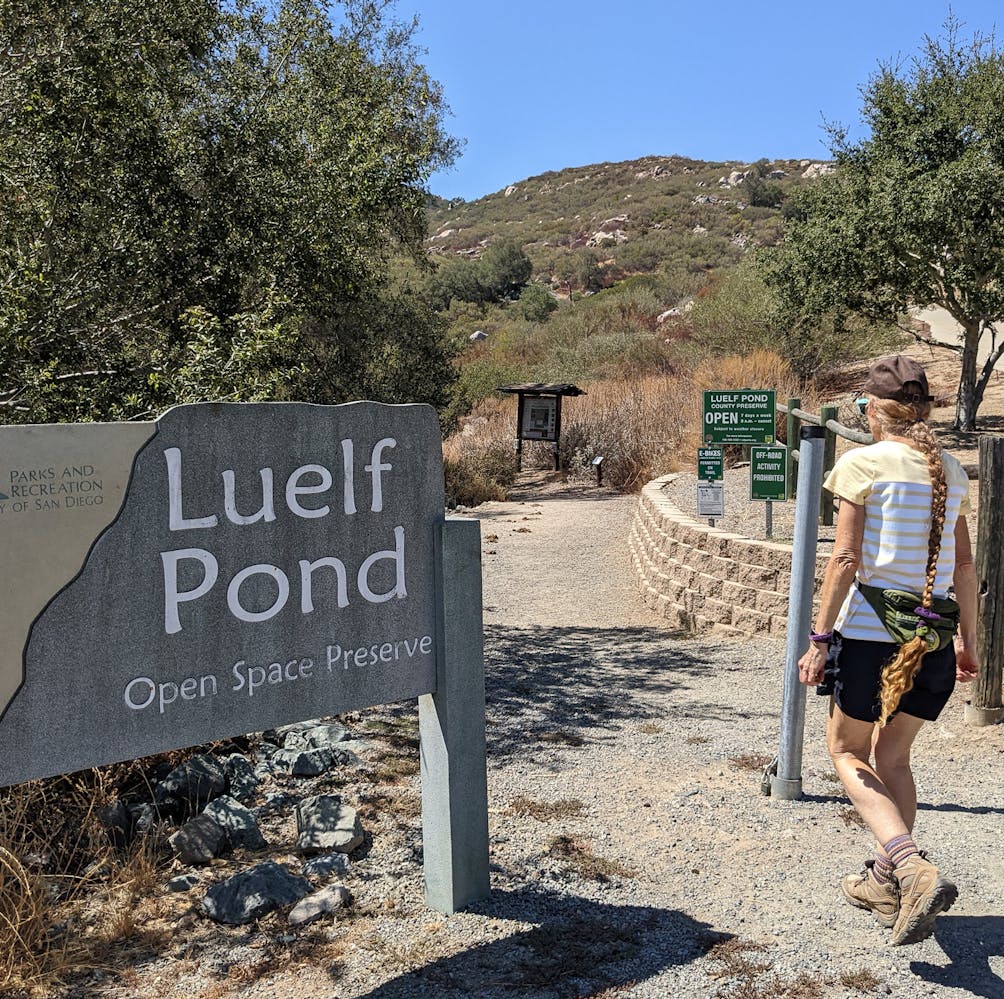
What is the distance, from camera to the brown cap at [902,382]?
303 centimetres

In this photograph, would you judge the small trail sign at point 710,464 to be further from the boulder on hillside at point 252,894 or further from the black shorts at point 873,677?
the boulder on hillside at point 252,894

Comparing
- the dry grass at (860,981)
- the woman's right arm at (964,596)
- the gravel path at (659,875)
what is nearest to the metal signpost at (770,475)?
the gravel path at (659,875)

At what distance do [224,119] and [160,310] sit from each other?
1.46 m

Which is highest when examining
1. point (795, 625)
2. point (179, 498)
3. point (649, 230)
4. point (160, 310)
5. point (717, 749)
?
point (649, 230)

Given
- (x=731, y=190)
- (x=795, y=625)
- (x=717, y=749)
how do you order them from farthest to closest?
(x=731, y=190) → (x=717, y=749) → (x=795, y=625)

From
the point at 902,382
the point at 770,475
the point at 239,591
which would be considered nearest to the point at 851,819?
the point at 902,382

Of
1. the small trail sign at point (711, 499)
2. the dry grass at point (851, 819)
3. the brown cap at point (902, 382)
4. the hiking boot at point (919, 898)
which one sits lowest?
the dry grass at point (851, 819)

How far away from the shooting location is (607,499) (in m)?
17.0

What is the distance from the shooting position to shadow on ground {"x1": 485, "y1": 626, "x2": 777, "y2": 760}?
19.1 feet

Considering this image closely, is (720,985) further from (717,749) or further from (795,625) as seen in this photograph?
(717,749)

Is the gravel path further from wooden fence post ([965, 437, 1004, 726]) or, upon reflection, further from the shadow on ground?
wooden fence post ([965, 437, 1004, 726])

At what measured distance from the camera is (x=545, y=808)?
4391 mm

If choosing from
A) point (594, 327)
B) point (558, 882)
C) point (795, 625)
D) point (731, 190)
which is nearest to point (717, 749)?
point (795, 625)

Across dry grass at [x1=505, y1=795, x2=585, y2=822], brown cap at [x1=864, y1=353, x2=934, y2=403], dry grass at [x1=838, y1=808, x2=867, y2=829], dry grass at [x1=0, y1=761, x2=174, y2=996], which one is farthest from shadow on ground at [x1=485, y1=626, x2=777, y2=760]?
brown cap at [x1=864, y1=353, x2=934, y2=403]
